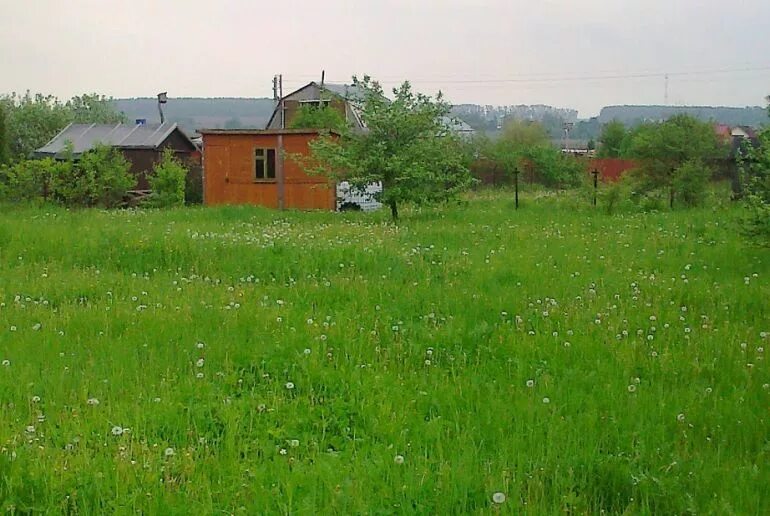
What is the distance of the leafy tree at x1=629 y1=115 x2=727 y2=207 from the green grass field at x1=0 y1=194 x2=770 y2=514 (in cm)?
1346

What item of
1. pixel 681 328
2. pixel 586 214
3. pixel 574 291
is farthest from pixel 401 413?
pixel 586 214

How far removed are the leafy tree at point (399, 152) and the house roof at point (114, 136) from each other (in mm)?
20674

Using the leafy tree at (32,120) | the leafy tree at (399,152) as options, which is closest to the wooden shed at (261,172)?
the leafy tree at (399,152)

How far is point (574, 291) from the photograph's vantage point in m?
8.07

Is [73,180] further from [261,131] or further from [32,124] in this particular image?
[32,124]

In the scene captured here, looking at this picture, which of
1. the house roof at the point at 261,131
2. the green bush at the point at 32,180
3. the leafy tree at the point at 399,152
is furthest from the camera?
the house roof at the point at 261,131

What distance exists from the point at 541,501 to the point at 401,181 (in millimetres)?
15985

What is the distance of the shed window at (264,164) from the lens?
82.6 feet

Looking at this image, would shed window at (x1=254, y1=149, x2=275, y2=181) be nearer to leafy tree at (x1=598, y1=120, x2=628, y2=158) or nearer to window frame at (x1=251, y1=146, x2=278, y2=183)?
window frame at (x1=251, y1=146, x2=278, y2=183)

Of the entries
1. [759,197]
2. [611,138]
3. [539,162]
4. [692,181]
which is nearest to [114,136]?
[539,162]

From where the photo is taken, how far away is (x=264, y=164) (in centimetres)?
2528

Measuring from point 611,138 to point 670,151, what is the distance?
2994 cm

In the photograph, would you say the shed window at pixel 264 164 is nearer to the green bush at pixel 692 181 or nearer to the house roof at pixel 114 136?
the green bush at pixel 692 181

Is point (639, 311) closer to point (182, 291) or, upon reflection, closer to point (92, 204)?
point (182, 291)
